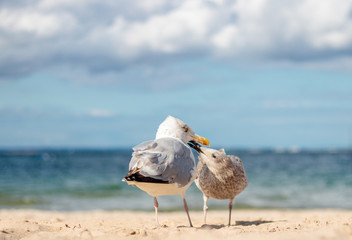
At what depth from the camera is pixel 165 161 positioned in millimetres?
4613

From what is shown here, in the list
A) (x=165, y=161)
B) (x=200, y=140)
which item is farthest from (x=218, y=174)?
(x=165, y=161)

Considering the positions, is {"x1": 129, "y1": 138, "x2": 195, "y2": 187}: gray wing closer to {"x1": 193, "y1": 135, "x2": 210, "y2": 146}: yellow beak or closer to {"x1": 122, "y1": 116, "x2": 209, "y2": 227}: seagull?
{"x1": 122, "y1": 116, "x2": 209, "y2": 227}: seagull

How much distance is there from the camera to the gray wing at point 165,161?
4.52m

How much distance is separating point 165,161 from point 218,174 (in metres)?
1.62

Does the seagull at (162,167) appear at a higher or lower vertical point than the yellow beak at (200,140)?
lower

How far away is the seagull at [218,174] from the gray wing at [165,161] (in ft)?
3.52

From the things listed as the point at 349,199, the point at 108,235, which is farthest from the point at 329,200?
the point at 108,235

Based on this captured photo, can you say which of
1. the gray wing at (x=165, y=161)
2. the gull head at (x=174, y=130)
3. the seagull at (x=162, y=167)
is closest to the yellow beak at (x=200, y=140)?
the gull head at (x=174, y=130)

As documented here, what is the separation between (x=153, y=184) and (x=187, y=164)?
0.48m

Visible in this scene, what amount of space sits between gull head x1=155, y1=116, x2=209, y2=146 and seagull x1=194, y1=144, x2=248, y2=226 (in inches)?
20.6

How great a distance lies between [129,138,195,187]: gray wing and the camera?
14.8 feet

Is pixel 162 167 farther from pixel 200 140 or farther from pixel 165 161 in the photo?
pixel 200 140

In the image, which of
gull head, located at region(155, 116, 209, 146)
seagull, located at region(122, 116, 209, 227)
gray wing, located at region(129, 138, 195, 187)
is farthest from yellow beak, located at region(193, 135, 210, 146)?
gray wing, located at region(129, 138, 195, 187)

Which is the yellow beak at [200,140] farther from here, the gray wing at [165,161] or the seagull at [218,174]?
the gray wing at [165,161]
